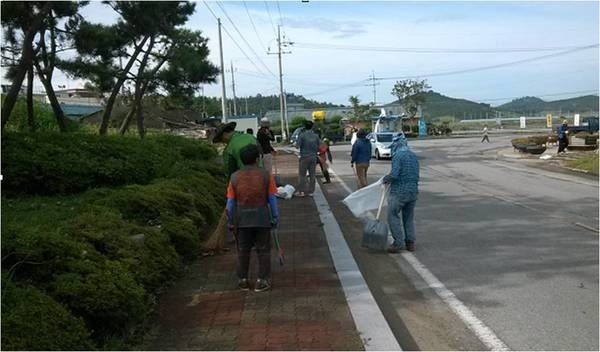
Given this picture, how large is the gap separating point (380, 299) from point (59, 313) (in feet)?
11.1

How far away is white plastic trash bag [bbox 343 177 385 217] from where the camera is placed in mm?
9156

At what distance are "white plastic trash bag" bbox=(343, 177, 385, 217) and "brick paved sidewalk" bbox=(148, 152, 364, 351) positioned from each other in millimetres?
1141

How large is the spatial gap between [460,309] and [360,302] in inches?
38.0

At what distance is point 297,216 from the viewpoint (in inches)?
464

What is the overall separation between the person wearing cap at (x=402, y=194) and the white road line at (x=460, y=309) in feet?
1.31

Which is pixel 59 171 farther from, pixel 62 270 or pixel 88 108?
pixel 88 108

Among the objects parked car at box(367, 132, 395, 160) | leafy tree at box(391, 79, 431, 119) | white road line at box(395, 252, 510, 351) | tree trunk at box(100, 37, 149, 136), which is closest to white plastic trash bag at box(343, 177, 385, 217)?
white road line at box(395, 252, 510, 351)

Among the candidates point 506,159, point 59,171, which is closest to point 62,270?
point 59,171

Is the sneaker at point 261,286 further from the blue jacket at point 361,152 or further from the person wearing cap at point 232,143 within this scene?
the blue jacket at point 361,152

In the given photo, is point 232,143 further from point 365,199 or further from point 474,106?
point 474,106

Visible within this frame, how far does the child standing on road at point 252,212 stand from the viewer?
6.39 metres

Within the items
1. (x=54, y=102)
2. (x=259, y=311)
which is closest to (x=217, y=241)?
(x=259, y=311)

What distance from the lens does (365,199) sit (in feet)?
30.3

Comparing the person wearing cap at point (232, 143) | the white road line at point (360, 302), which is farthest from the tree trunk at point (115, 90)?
the white road line at point (360, 302)
